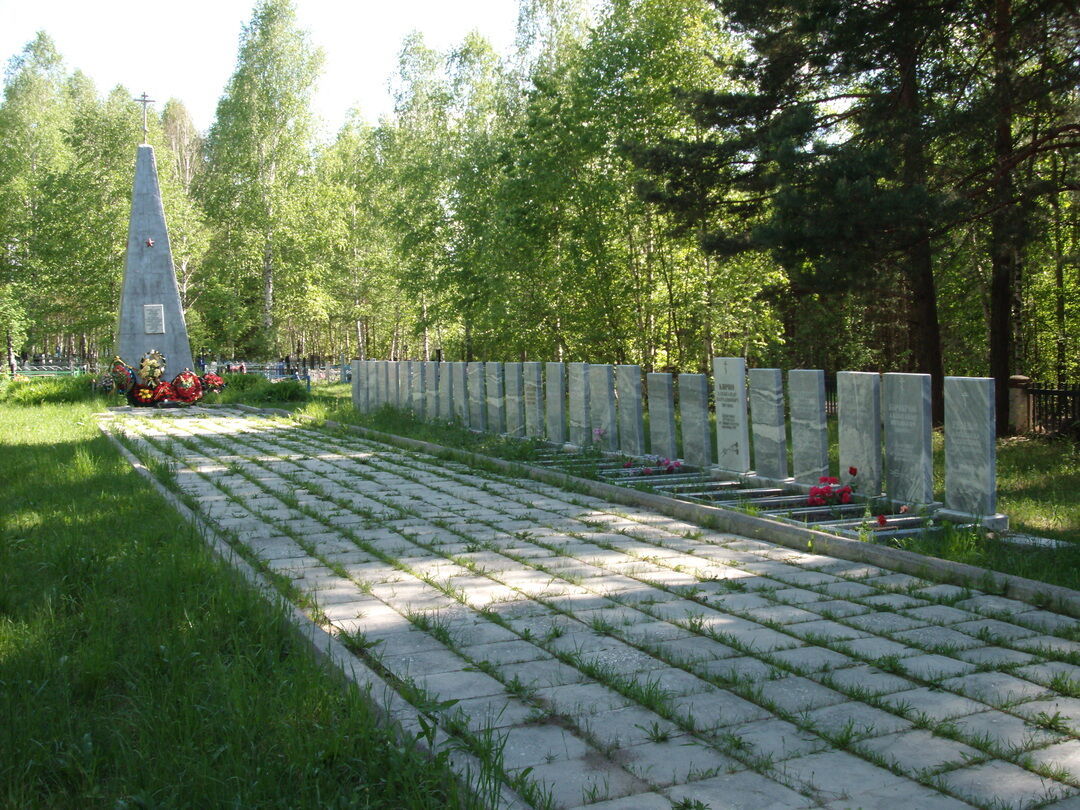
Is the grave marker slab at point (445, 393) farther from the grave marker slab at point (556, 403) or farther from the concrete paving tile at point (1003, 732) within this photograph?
the concrete paving tile at point (1003, 732)

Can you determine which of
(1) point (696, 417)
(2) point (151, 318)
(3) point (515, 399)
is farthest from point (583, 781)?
(2) point (151, 318)

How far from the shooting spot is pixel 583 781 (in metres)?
3.04

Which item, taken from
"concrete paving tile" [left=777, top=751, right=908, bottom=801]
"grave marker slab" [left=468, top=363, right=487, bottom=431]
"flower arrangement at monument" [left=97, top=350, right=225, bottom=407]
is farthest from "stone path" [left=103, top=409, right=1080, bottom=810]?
"flower arrangement at monument" [left=97, top=350, right=225, bottom=407]

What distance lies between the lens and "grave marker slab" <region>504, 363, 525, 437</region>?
13820 mm

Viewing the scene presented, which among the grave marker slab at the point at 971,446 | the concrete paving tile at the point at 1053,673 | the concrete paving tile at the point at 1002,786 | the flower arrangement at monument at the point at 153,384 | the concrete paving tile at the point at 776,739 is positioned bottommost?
the concrete paving tile at the point at 1053,673

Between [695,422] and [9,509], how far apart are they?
21.6 feet

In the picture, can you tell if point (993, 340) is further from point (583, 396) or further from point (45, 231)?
point (45, 231)

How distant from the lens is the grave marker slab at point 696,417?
9.88m

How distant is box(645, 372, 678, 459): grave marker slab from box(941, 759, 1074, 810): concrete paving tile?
7406 mm

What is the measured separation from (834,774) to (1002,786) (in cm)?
52

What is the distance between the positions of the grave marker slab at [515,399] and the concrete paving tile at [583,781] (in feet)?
34.5

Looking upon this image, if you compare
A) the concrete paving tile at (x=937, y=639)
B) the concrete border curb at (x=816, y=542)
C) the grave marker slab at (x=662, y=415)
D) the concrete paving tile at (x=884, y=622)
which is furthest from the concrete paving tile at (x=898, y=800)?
the grave marker slab at (x=662, y=415)

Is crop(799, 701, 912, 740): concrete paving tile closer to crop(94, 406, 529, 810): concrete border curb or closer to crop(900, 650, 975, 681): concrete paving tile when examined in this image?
crop(900, 650, 975, 681): concrete paving tile

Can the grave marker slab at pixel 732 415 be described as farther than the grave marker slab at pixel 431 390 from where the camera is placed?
No
